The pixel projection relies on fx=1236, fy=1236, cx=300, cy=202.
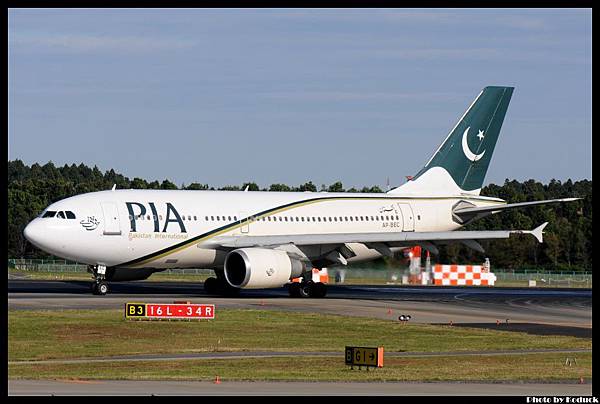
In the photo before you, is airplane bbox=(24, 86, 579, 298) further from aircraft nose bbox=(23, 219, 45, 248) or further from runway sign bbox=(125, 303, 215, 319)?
runway sign bbox=(125, 303, 215, 319)

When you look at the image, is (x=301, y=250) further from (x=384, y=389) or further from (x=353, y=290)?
(x=384, y=389)

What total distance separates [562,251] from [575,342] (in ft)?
211

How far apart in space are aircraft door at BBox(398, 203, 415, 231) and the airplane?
Answer: 52 mm

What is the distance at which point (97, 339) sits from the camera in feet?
120

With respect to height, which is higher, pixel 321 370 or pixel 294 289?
pixel 294 289

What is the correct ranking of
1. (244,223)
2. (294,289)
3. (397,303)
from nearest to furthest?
(397,303) < (244,223) < (294,289)

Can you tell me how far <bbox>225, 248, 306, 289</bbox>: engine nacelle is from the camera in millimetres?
53438

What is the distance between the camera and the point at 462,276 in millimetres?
79438

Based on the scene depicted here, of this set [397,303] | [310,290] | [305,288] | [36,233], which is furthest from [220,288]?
[36,233]

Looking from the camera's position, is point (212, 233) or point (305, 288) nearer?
point (212, 233)

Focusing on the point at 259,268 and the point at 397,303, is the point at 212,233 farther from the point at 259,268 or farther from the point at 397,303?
the point at 397,303

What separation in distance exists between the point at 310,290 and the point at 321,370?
1115 inches

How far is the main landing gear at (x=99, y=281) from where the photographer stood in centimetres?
5512

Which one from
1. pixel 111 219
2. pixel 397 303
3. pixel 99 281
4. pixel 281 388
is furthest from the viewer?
pixel 99 281
